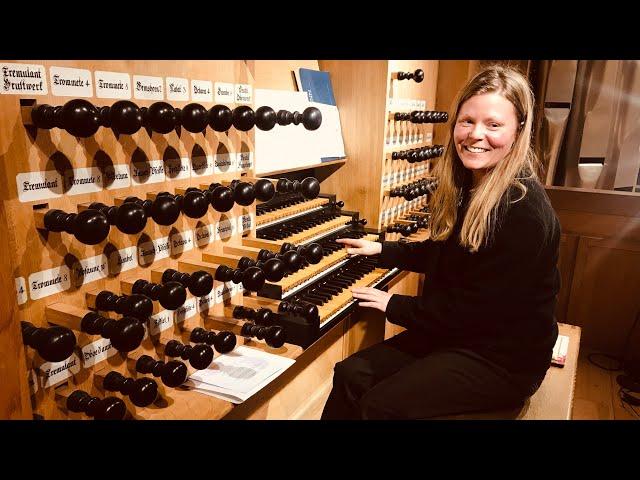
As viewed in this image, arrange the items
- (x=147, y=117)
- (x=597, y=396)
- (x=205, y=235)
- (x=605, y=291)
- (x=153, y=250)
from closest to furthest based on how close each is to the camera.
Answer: (x=147, y=117), (x=153, y=250), (x=205, y=235), (x=597, y=396), (x=605, y=291)

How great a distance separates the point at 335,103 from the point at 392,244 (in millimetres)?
1057

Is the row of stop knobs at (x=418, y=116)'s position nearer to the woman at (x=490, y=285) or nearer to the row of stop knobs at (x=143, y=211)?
the woman at (x=490, y=285)

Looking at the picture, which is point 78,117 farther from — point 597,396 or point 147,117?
point 597,396

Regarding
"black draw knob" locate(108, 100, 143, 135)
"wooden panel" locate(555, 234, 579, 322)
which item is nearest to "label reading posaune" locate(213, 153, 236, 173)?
"black draw knob" locate(108, 100, 143, 135)

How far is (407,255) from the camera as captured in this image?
8.16 feet

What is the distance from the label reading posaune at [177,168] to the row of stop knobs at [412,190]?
6.32ft

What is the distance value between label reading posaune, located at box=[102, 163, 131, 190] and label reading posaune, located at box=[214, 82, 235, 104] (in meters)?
0.44

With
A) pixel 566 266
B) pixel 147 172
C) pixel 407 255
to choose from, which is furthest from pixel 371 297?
pixel 566 266

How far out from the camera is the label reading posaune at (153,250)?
4.77 ft

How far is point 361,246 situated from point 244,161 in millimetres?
1040

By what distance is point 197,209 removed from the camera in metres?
1.36

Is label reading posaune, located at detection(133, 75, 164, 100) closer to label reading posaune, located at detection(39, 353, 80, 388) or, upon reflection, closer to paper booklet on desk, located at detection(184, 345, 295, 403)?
label reading posaune, located at detection(39, 353, 80, 388)

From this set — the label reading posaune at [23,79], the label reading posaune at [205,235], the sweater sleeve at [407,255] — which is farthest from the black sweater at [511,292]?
the label reading posaune at [23,79]

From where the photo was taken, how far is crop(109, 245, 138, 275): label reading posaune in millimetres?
1368
